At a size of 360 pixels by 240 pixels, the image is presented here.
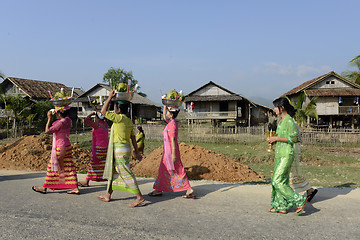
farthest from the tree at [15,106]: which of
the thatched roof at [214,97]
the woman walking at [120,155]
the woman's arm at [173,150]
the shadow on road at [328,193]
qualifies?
the shadow on road at [328,193]

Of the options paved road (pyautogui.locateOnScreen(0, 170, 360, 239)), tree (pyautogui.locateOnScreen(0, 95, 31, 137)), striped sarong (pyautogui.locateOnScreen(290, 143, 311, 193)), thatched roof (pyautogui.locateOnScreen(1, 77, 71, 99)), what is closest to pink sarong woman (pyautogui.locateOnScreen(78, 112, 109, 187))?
paved road (pyautogui.locateOnScreen(0, 170, 360, 239))

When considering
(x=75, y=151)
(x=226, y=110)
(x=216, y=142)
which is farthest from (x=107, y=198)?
(x=226, y=110)

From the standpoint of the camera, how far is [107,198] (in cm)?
500

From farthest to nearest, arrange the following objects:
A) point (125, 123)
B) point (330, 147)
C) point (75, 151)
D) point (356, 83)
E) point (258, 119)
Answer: point (258, 119) < point (356, 83) < point (330, 147) < point (75, 151) < point (125, 123)

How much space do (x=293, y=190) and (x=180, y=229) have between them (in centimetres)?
184

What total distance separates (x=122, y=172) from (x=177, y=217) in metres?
1.24

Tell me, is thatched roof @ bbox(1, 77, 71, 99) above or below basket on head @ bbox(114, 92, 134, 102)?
above

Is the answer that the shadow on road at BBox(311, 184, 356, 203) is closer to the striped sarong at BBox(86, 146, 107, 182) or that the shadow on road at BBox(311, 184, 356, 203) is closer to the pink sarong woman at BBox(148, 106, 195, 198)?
the pink sarong woman at BBox(148, 106, 195, 198)

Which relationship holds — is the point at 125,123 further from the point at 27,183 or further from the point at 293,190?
the point at 27,183

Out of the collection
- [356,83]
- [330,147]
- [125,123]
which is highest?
[356,83]

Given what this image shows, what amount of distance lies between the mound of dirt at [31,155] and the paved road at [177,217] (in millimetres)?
5822

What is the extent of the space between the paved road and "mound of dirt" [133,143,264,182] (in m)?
2.88

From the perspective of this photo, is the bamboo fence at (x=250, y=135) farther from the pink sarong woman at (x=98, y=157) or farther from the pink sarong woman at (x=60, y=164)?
the pink sarong woman at (x=60, y=164)

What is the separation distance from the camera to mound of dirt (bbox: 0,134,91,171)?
1114cm
